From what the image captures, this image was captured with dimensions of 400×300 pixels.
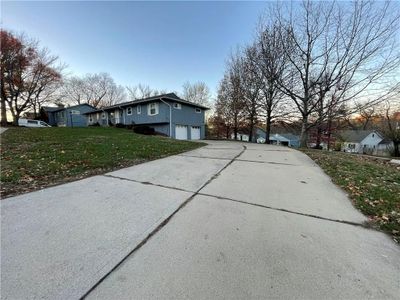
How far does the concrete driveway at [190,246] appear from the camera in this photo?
5.34 ft

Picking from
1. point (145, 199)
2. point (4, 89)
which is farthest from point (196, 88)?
point (145, 199)

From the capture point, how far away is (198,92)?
123 feet

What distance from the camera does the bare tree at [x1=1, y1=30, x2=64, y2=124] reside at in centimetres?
2180

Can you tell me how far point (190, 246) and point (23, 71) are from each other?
3203 cm

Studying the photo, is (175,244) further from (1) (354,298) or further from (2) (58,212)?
(2) (58,212)

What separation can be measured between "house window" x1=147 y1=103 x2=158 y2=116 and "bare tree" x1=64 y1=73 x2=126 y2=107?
3369 cm

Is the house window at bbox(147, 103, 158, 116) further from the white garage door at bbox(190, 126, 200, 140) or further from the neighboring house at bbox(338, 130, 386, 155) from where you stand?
the neighboring house at bbox(338, 130, 386, 155)

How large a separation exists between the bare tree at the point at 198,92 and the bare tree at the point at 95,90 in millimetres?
20733

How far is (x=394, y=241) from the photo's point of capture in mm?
2396

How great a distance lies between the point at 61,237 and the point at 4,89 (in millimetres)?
31642

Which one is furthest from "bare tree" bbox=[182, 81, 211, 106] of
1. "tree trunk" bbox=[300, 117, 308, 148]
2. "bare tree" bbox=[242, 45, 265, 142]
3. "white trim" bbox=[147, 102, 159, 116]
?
"tree trunk" bbox=[300, 117, 308, 148]

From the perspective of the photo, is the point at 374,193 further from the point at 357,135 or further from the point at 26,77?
the point at 357,135

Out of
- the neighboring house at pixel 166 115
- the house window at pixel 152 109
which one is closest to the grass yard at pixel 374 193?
the neighboring house at pixel 166 115

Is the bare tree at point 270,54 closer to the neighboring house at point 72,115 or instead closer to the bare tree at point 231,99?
the bare tree at point 231,99
